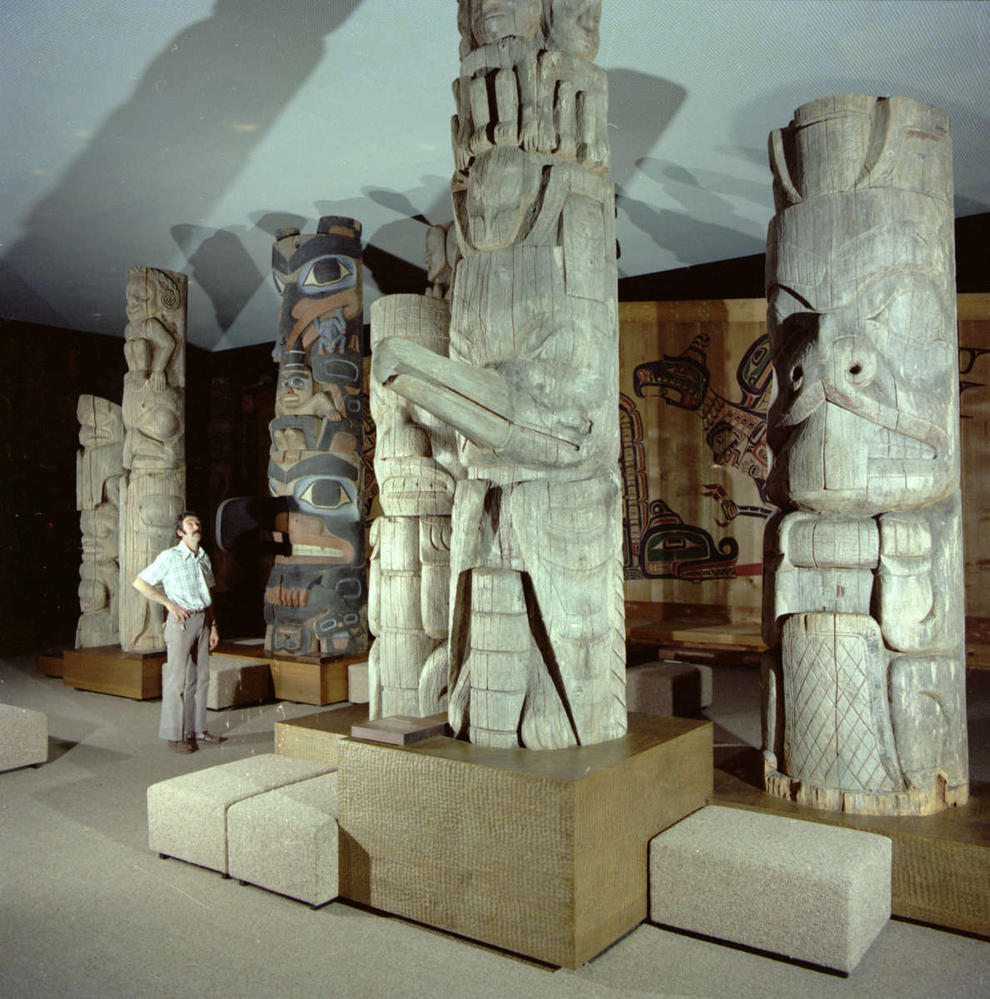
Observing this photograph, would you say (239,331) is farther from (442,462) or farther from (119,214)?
(442,462)

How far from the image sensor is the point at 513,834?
7.69ft

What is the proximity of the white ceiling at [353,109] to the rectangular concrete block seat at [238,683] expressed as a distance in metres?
3.29

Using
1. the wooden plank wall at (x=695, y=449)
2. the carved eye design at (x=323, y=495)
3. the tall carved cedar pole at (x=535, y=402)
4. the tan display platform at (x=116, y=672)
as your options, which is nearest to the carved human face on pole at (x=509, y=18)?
the tall carved cedar pole at (x=535, y=402)

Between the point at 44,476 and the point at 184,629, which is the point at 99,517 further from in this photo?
the point at 184,629

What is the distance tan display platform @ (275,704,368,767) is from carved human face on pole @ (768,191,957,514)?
2.12m

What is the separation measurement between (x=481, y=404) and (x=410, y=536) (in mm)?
1492

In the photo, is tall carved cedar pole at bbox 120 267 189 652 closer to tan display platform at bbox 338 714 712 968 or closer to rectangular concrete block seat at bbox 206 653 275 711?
rectangular concrete block seat at bbox 206 653 275 711

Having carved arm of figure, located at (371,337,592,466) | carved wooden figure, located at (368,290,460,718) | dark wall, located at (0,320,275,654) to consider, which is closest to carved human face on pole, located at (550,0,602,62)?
carved arm of figure, located at (371,337,592,466)

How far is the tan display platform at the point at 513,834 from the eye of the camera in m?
2.28

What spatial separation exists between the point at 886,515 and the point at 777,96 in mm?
2963

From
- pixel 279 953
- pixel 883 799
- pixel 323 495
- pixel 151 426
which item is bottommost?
pixel 279 953

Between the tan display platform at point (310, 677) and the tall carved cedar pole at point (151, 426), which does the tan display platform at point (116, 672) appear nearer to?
the tall carved cedar pole at point (151, 426)

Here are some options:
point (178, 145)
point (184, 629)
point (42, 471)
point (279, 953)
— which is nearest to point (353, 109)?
point (178, 145)

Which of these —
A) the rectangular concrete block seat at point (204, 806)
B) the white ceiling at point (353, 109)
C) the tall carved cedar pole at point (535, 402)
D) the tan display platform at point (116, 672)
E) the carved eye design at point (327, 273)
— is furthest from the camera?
the carved eye design at point (327, 273)
